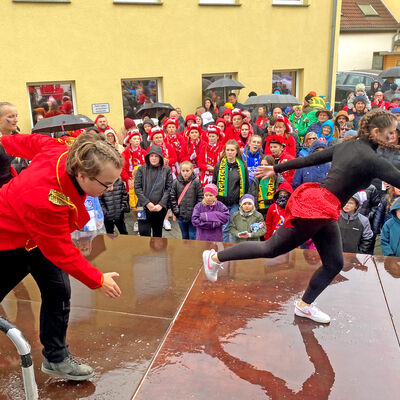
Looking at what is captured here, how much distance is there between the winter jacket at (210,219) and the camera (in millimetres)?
5781

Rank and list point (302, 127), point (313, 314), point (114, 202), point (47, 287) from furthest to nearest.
Result: 1. point (302, 127)
2. point (114, 202)
3. point (313, 314)
4. point (47, 287)

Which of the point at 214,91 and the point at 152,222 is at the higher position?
the point at 214,91

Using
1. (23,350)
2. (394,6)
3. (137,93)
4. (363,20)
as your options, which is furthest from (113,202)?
(394,6)

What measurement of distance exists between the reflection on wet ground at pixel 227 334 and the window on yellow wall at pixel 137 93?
26.9 ft

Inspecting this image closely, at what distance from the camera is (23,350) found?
2.06 metres

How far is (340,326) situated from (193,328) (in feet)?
3.96

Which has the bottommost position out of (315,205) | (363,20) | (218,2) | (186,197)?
(186,197)

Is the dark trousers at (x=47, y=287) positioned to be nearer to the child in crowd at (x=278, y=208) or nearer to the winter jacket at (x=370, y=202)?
the child in crowd at (x=278, y=208)

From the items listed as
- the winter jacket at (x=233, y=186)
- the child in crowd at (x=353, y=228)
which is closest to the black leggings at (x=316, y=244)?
the child in crowd at (x=353, y=228)

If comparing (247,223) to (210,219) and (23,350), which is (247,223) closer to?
(210,219)

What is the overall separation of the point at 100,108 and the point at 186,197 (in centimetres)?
650

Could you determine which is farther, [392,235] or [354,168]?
[392,235]

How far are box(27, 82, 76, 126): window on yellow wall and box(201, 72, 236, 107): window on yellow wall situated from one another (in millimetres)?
4024

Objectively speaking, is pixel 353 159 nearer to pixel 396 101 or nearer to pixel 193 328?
pixel 193 328
